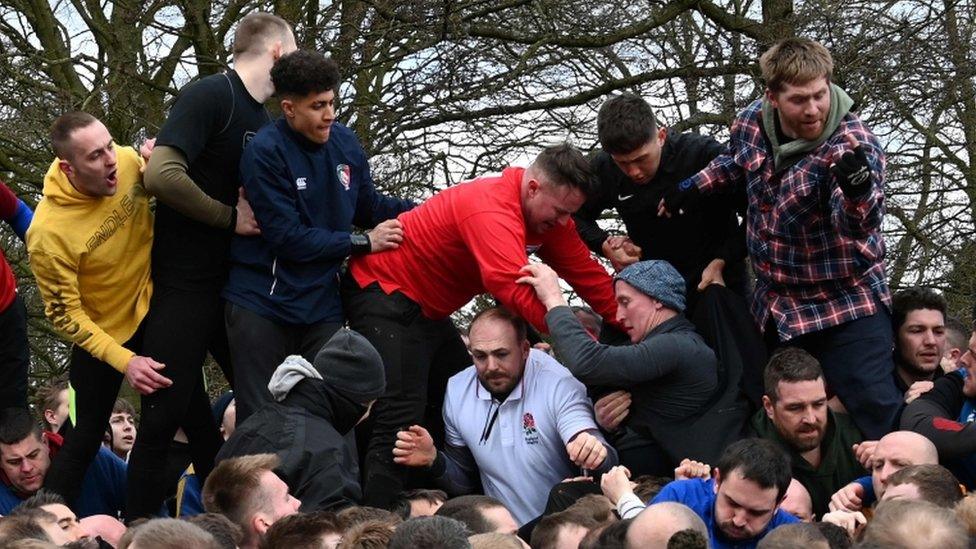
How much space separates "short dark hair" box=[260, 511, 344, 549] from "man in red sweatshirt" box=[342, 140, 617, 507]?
70.5 inches

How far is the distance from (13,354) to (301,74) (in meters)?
2.11

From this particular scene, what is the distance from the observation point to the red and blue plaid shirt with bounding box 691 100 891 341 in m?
6.66

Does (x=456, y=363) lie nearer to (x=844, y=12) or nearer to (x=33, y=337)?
(x=844, y=12)

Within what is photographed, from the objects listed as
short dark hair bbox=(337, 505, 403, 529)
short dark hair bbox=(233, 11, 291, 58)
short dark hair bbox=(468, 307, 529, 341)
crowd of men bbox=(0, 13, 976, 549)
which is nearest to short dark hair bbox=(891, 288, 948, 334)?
crowd of men bbox=(0, 13, 976, 549)

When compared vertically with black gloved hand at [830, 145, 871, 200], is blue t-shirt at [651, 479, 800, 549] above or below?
below

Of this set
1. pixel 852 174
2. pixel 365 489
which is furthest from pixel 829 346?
pixel 365 489

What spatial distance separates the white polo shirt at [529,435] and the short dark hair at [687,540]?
8.01 feet

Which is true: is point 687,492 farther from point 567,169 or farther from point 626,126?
point 626,126

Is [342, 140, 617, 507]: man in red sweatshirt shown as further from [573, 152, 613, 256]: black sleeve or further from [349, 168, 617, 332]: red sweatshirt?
[573, 152, 613, 256]: black sleeve

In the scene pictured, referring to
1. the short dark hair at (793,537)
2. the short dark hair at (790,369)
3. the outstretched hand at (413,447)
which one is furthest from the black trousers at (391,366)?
the short dark hair at (793,537)

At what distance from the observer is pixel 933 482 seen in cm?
592

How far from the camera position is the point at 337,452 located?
6207 mm

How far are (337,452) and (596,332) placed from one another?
2371 millimetres

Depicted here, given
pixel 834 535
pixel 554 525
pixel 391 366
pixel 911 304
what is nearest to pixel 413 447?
pixel 391 366
